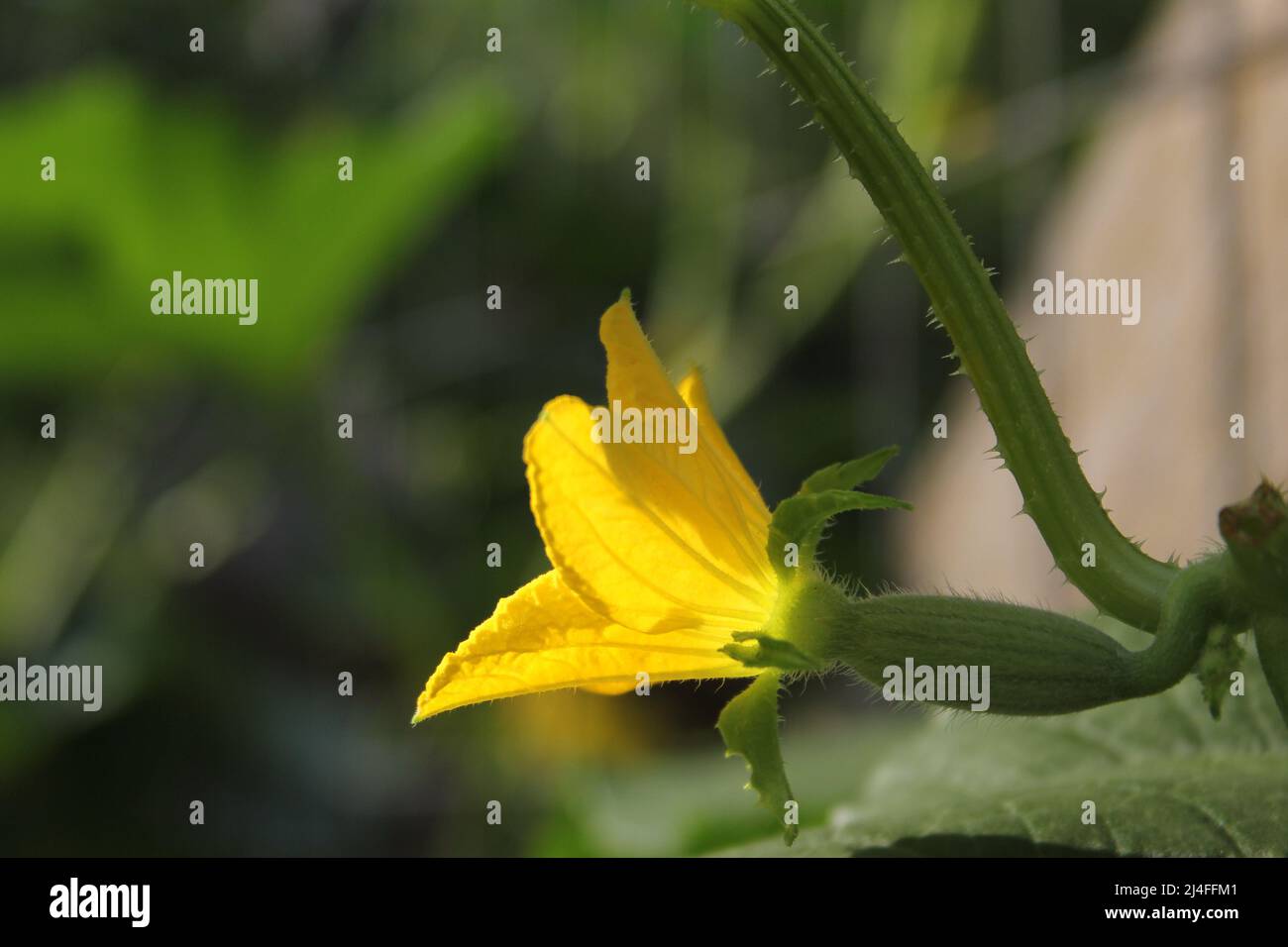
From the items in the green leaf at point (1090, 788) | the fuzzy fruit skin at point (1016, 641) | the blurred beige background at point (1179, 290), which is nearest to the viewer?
the fuzzy fruit skin at point (1016, 641)

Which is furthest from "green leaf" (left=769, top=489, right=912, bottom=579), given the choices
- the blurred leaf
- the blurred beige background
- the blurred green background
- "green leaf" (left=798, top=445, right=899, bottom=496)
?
the blurred leaf

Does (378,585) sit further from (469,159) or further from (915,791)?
(915,791)

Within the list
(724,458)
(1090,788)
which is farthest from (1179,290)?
A: (724,458)

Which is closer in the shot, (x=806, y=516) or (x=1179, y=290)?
(x=806, y=516)

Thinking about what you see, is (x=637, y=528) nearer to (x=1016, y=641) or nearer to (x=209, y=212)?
(x=1016, y=641)

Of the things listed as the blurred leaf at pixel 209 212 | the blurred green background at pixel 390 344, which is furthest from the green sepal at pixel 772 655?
the blurred leaf at pixel 209 212

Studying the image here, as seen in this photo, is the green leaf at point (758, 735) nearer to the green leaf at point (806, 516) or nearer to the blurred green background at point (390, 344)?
the green leaf at point (806, 516)
